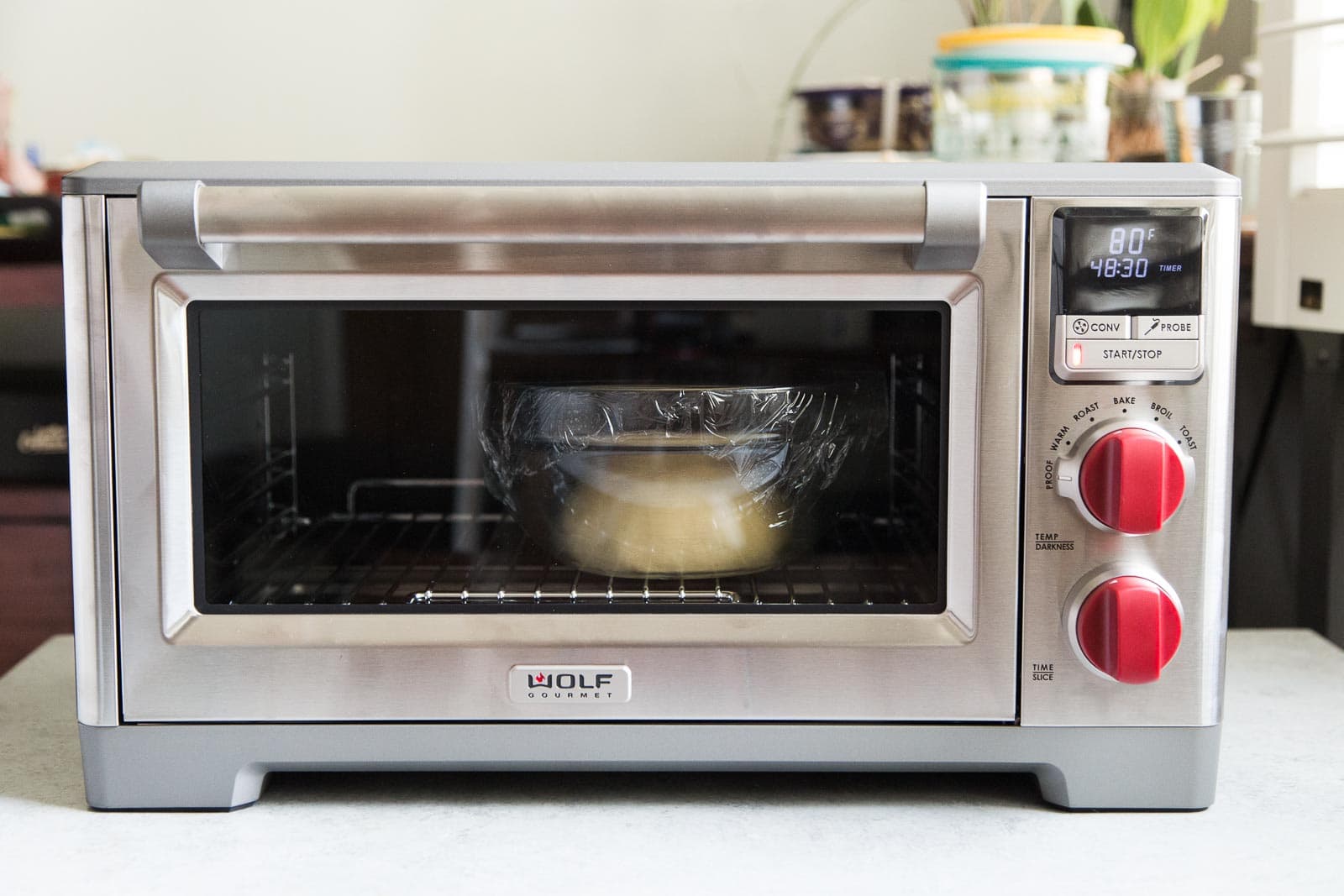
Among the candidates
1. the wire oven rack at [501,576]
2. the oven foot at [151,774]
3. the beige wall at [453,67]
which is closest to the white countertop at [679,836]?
the oven foot at [151,774]

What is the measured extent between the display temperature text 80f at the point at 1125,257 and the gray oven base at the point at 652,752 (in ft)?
0.80

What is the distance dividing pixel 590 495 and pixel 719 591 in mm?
95

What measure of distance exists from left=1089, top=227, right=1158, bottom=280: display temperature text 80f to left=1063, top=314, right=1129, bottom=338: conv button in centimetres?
2

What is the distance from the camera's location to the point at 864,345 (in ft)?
2.28

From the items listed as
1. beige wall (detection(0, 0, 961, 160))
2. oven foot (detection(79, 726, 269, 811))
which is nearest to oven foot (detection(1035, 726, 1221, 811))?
oven foot (detection(79, 726, 269, 811))

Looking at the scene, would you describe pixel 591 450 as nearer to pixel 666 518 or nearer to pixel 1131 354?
pixel 666 518

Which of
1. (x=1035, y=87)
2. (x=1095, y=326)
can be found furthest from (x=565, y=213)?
(x=1035, y=87)

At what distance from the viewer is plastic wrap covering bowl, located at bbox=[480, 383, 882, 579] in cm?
67

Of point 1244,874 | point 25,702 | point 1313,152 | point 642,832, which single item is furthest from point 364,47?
point 1244,874

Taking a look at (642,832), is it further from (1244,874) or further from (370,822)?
(1244,874)

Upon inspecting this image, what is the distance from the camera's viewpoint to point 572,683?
628 mm

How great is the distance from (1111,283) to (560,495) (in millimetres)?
325

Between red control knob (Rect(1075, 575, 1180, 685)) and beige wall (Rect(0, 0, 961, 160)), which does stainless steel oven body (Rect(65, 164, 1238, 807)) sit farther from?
beige wall (Rect(0, 0, 961, 160))

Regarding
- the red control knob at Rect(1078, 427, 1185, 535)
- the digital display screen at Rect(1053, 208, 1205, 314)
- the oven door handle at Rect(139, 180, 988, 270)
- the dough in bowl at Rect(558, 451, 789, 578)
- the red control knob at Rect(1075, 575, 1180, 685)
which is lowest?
the red control knob at Rect(1075, 575, 1180, 685)
